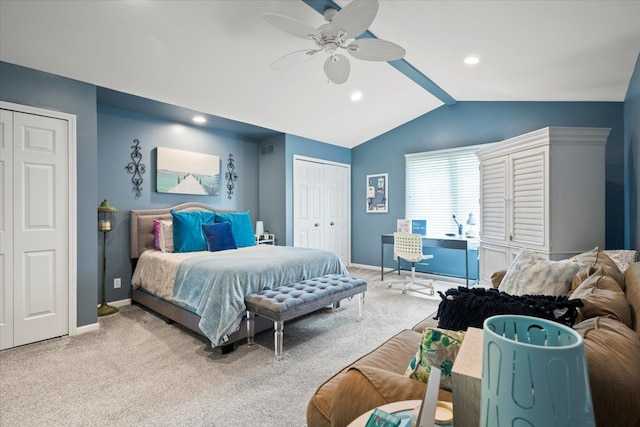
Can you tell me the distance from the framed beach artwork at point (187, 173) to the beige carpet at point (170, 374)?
181 cm

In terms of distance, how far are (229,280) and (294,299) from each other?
559 millimetres

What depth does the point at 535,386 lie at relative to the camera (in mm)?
507

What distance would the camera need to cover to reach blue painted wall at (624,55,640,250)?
263cm

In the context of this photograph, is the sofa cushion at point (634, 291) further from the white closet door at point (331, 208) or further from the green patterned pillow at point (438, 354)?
the white closet door at point (331, 208)

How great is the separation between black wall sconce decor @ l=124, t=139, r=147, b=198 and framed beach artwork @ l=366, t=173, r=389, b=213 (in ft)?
12.7

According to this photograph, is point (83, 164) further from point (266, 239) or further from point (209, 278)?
point (266, 239)

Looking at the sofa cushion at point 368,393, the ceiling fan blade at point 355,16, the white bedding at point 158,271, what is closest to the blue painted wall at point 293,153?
the white bedding at point 158,271

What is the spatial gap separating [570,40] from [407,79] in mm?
1827

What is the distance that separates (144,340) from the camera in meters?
2.79

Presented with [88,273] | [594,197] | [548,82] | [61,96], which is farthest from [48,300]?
[548,82]

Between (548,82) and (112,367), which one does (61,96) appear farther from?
(548,82)

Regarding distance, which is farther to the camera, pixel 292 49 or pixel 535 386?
pixel 292 49

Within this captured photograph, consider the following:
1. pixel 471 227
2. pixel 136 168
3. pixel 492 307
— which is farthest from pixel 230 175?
pixel 492 307

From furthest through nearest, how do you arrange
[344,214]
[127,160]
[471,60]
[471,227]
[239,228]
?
[344,214], [471,227], [239,228], [127,160], [471,60]
